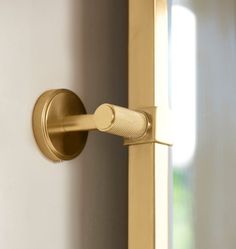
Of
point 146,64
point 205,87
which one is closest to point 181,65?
point 205,87

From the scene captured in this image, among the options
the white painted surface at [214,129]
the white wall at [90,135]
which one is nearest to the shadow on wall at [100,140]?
the white wall at [90,135]

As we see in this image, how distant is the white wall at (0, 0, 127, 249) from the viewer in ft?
1.45

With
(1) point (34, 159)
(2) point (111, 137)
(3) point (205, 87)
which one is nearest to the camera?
(1) point (34, 159)

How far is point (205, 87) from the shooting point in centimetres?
70

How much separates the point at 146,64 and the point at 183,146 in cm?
18

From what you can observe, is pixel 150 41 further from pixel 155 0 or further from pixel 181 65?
pixel 181 65

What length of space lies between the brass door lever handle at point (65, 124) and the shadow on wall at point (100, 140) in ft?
0.11

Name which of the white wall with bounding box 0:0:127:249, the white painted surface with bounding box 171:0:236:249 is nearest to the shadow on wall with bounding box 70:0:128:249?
the white wall with bounding box 0:0:127:249

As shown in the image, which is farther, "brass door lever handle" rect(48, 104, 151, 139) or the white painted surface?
the white painted surface

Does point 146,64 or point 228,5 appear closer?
point 146,64

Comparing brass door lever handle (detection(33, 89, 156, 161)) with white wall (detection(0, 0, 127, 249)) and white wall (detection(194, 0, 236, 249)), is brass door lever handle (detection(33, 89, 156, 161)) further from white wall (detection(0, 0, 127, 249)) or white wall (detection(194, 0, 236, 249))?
white wall (detection(194, 0, 236, 249))

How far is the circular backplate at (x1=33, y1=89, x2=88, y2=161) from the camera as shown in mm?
466

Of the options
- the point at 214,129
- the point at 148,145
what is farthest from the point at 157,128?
the point at 214,129

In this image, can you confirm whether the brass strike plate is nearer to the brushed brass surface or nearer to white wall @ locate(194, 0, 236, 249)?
the brushed brass surface
